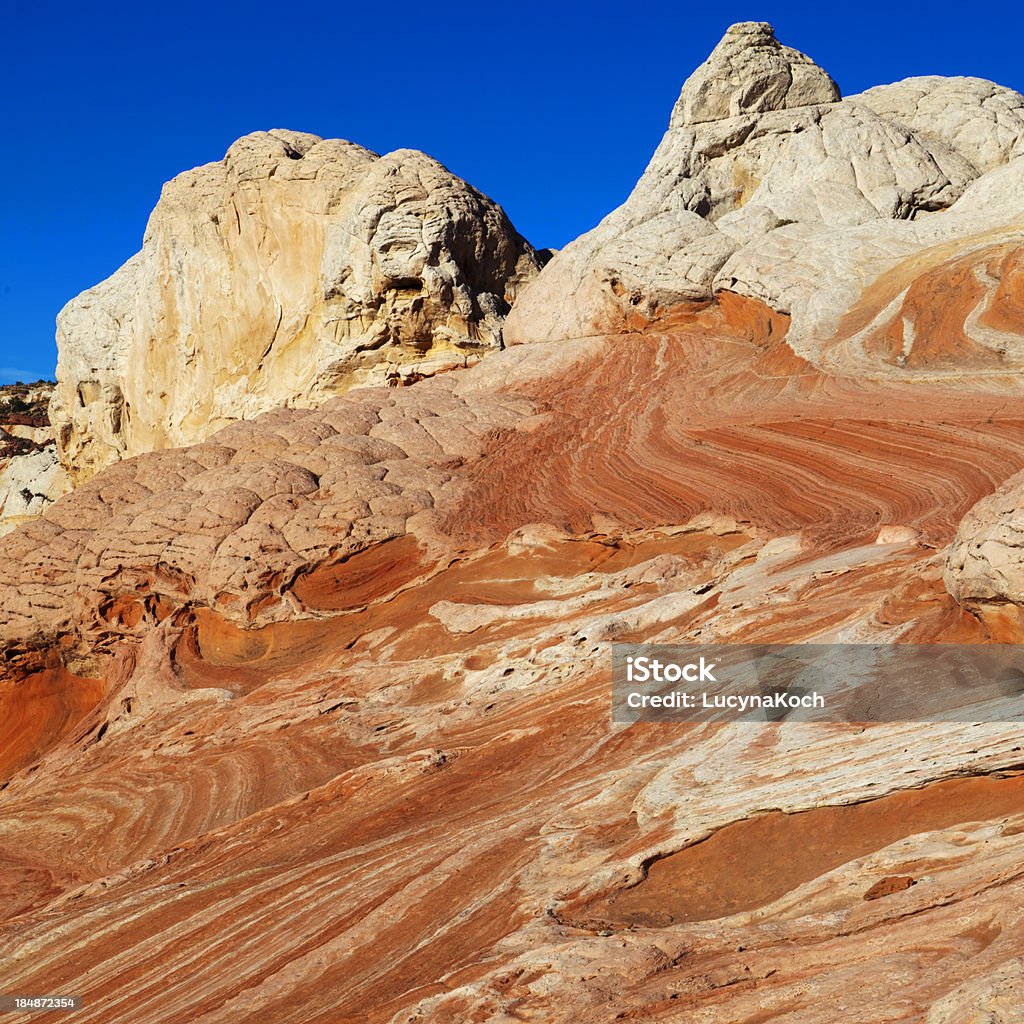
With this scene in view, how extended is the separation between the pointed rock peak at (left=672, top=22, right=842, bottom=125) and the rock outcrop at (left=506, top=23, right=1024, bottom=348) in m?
0.03

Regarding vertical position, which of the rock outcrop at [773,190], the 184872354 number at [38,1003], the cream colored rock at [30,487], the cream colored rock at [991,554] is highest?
the cream colored rock at [30,487]

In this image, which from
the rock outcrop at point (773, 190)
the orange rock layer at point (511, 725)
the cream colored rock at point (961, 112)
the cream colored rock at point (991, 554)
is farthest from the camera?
the cream colored rock at point (961, 112)

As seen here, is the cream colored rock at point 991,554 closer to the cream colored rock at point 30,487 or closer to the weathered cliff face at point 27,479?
the weathered cliff face at point 27,479

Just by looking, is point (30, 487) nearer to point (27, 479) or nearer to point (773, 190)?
point (27, 479)

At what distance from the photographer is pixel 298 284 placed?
26.1 metres

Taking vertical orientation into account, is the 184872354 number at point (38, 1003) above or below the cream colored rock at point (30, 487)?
below

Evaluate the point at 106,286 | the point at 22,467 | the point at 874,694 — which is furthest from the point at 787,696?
the point at 22,467

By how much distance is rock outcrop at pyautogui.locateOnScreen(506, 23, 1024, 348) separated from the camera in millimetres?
18828

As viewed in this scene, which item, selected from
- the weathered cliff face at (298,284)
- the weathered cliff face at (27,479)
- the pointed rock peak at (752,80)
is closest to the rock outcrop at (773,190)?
the pointed rock peak at (752,80)

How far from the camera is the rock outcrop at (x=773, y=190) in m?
18.8

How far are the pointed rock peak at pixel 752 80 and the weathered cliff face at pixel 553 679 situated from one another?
4.26 feet

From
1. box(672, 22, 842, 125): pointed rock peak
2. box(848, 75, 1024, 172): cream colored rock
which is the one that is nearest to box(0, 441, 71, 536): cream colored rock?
box(672, 22, 842, 125): pointed rock peak

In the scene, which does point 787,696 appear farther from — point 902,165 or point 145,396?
point 145,396

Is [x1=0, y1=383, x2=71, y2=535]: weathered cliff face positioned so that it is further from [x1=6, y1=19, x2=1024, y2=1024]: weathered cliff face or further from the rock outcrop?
[x1=6, y1=19, x2=1024, y2=1024]: weathered cliff face
